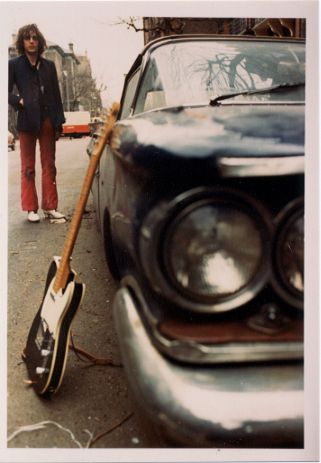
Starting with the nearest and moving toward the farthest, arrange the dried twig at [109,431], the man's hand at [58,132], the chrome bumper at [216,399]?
the chrome bumper at [216,399], the dried twig at [109,431], the man's hand at [58,132]

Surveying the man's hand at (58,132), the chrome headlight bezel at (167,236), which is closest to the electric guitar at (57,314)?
the man's hand at (58,132)

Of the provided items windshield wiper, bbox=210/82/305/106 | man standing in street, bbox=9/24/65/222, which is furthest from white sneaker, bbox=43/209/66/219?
windshield wiper, bbox=210/82/305/106

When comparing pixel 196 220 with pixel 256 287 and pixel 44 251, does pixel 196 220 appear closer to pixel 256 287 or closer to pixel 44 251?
pixel 256 287

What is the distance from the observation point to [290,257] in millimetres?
1312

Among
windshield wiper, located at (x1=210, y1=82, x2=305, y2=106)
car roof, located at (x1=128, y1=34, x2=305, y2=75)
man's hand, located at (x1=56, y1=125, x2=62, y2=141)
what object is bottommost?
man's hand, located at (x1=56, y1=125, x2=62, y2=141)

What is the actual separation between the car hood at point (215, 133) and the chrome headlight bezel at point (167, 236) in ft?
0.41

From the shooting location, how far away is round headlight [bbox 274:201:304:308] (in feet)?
4.16

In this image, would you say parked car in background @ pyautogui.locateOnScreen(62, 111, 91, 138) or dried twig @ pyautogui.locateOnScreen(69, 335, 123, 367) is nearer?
dried twig @ pyautogui.locateOnScreen(69, 335, 123, 367)

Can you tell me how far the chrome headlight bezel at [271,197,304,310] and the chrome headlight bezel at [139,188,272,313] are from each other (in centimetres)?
3

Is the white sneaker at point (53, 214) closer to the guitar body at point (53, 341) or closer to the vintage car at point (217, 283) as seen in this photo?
the guitar body at point (53, 341)

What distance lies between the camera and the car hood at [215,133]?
4.12 ft

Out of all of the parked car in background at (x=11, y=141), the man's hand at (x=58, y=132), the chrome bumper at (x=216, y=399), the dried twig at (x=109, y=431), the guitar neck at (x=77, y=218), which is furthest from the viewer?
the man's hand at (x=58, y=132)

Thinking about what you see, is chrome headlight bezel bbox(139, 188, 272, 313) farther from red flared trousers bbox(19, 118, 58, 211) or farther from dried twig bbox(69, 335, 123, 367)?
red flared trousers bbox(19, 118, 58, 211)

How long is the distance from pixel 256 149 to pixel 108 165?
2.16 ft
